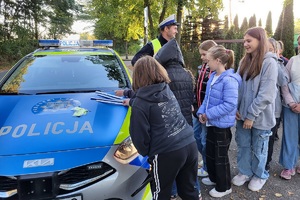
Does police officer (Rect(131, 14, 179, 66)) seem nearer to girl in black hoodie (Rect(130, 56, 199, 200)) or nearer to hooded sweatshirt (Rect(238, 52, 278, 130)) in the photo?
hooded sweatshirt (Rect(238, 52, 278, 130))

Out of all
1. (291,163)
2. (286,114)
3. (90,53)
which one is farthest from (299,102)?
(90,53)

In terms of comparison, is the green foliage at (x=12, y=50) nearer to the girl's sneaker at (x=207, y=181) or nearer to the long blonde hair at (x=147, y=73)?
the girl's sneaker at (x=207, y=181)

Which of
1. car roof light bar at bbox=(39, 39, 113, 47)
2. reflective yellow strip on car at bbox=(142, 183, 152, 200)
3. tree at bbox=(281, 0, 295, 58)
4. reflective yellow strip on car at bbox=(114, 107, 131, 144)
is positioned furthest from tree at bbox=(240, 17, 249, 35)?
reflective yellow strip on car at bbox=(142, 183, 152, 200)

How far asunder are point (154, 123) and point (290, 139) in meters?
2.26

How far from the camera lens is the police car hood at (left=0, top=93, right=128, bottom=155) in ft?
6.81

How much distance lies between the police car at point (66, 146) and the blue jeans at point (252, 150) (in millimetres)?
1411

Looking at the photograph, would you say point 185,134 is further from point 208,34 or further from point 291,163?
point 208,34

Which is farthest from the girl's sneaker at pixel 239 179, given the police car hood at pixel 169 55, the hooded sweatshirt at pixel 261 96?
the police car hood at pixel 169 55

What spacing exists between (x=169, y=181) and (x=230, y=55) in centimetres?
146

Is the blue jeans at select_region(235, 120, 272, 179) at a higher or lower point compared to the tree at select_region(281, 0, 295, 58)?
lower

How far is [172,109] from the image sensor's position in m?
1.99

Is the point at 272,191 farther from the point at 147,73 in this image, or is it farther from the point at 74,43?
the point at 74,43

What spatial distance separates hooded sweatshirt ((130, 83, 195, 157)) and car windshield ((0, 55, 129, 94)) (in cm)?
128

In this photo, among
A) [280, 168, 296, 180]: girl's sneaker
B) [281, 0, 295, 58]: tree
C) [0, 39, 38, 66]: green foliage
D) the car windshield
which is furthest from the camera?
[0, 39, 38, 66]: green foliage
